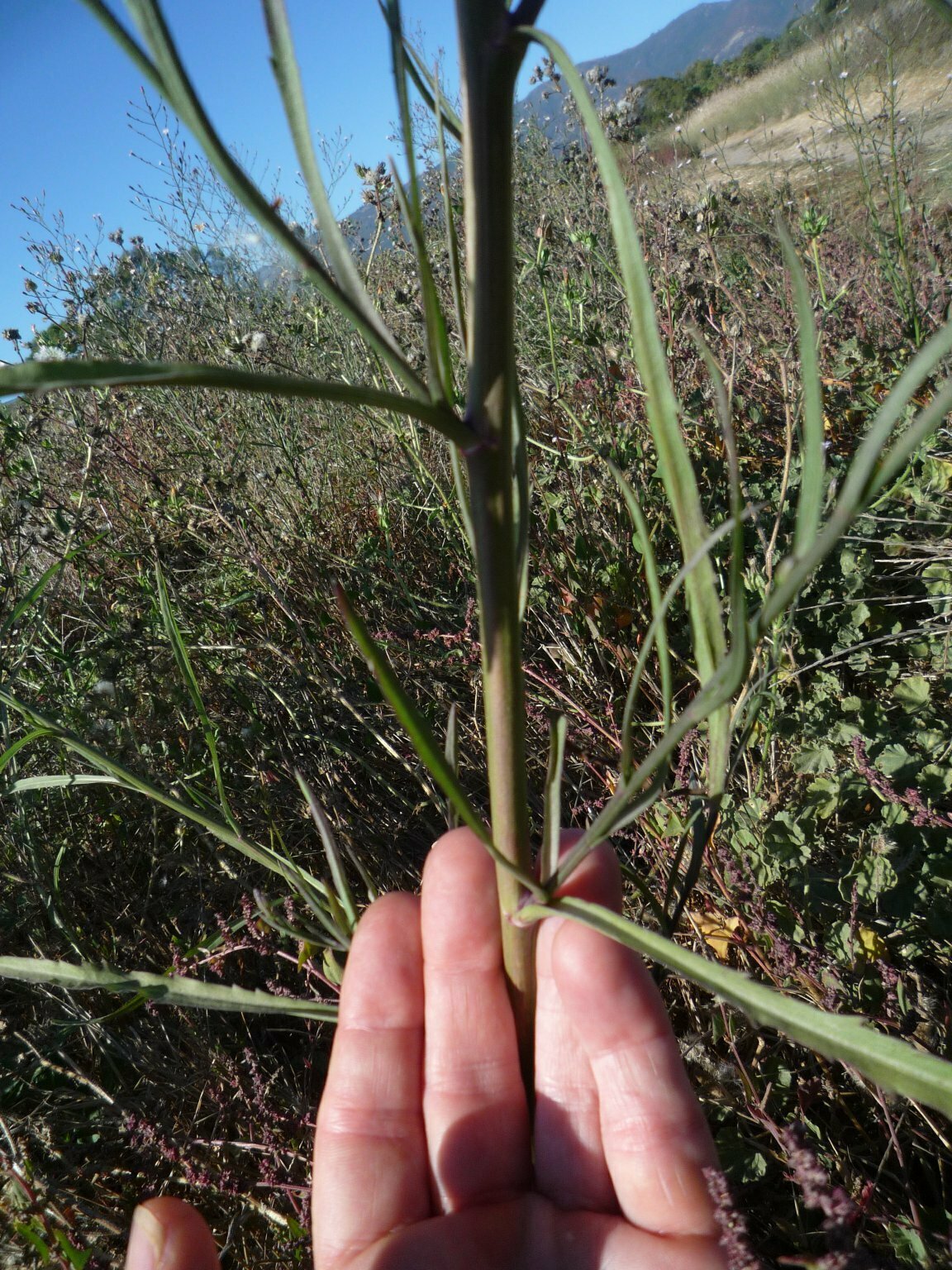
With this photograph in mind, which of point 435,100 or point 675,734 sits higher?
point 435,100

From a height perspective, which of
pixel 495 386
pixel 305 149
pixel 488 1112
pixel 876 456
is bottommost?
pixel 488 1112

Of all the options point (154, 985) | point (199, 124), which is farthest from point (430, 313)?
point (154, 985)

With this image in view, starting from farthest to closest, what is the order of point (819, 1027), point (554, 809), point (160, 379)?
point (554, 809) → point (819, 1027) → point (160, 379)

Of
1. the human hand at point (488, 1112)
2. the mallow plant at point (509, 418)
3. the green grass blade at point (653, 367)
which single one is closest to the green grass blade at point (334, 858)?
the human hand at point (488, 1112)

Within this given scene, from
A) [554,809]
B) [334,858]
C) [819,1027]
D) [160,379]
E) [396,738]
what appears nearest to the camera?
[160,379]

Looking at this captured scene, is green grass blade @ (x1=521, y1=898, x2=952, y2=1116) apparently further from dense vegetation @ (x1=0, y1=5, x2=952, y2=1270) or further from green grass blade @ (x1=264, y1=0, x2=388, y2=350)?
green grass blade @ (x1=264, y1=0, x2=388, y2=350)

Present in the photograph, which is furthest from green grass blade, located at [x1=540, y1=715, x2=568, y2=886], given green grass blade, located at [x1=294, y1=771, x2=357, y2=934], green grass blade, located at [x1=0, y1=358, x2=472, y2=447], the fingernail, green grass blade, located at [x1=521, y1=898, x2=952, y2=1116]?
the fingernail

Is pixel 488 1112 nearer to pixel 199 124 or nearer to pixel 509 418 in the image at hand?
pixel 509 418
